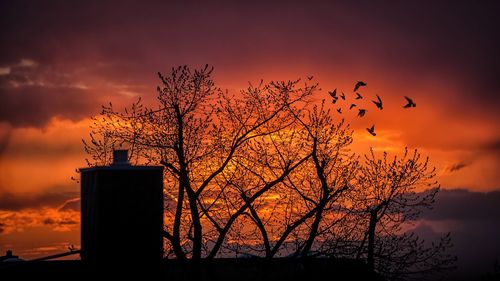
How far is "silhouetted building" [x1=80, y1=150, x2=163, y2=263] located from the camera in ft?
32.9

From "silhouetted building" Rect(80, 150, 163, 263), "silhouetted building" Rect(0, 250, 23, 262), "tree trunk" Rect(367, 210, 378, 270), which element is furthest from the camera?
"tree trunk" Rect(367, 210, 378, 270)

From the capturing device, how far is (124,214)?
1009 centimetres

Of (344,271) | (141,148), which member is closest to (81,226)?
(141,148)

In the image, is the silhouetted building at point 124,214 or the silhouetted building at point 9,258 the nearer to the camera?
the silhouetted building at point 124,214

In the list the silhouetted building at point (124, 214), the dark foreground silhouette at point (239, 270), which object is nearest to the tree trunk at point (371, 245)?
the dark foreground silhouette at point (239, 270)

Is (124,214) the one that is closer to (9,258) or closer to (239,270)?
(9,258)

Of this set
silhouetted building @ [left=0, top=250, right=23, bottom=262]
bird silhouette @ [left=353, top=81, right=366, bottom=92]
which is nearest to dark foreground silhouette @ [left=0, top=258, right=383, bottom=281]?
silhouetted building @ [left=0, top=250, right=23, bottom=262]

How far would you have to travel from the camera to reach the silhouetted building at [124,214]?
10.0 m

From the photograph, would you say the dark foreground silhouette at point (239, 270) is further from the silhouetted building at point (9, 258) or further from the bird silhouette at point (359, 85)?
the bird silhouette at point (359, 85)

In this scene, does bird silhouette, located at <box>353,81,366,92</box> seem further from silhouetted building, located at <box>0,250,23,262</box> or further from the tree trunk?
silhouetted building, located at <box>0,250,23,262</box>

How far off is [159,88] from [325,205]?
563 centimetres

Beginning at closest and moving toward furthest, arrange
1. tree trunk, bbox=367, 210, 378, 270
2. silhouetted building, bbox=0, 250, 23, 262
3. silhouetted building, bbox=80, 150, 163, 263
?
1. silhouetted building, bbox=80, 150, 163, 263
2. silhouetted building, bbox=0, 250, 23, 262
3. tree trunk, bbox=367, 210, 378, 270

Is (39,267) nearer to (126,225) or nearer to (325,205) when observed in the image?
(325,205)

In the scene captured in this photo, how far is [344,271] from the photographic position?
→ 20.2m
